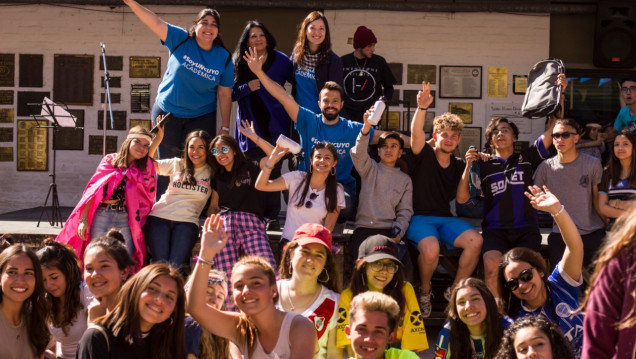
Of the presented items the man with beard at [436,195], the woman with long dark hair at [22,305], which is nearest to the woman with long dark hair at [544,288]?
the man with beard at [436,195]

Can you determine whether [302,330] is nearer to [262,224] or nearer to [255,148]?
[262,224]

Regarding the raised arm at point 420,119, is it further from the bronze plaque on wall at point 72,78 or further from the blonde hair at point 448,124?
the bronze plaque on wall at point 72,78

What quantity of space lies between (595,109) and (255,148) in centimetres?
598

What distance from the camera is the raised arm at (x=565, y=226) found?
4273 mm

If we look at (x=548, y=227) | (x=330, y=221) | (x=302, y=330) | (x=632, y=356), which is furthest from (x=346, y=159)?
(x=632, y=356)

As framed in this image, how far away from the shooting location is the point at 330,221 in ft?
20.8

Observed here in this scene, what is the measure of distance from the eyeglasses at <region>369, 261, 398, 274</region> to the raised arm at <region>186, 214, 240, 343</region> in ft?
5.02

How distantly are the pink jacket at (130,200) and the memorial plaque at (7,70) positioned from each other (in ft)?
18.1

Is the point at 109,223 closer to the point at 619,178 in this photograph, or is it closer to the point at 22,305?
the point at 22,305

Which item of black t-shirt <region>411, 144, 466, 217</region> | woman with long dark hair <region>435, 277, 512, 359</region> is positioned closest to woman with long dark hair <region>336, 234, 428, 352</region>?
woman with long dark hair <region>435, 277, 512, 359</region>

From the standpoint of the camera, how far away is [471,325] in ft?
15.0

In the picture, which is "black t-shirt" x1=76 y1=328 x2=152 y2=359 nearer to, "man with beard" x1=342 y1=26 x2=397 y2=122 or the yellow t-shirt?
the yellow t-shirt

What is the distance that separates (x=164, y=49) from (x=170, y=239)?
537cm

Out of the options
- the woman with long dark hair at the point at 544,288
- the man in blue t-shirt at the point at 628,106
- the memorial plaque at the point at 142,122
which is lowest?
the woman with long dark hair at the point at 544,288
